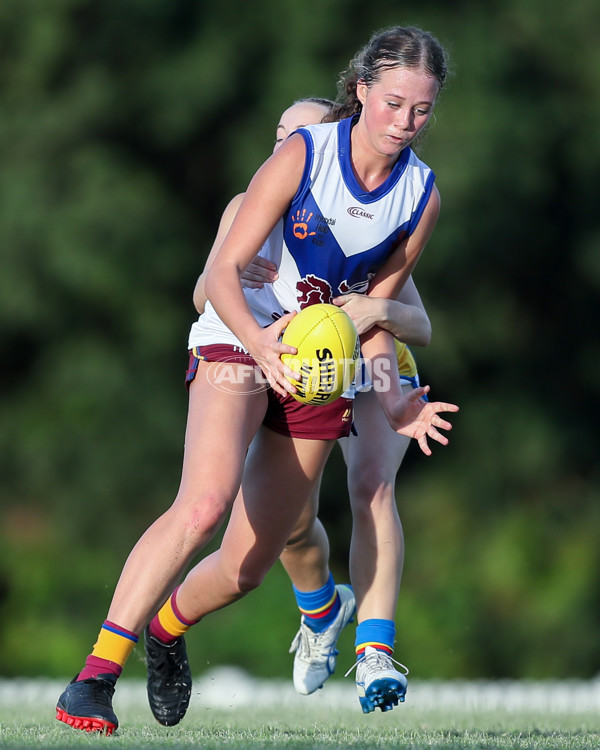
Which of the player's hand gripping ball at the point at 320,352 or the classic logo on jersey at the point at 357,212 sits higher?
the classic logo on jersey at the point at 357,212

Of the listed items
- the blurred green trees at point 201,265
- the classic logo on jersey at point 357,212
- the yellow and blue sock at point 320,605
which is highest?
the blurred green trees at point 201,265

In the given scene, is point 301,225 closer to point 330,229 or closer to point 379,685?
point 330,229

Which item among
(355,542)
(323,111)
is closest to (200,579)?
(355,542)

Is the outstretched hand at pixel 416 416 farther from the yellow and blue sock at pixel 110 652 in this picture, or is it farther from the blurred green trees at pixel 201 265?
the blurred green trees at pixel 201 265

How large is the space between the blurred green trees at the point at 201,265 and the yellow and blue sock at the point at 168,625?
8.15 m

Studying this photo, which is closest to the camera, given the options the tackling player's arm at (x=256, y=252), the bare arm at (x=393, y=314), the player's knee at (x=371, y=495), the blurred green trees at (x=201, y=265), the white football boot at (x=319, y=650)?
the tackling player's arm at (x=256, y=252)

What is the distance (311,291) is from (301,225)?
0.85ft

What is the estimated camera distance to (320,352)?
3.79 m

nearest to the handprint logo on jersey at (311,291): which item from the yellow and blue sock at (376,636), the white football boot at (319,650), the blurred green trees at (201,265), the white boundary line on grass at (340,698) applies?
the yellow and blue sock at (376,636)

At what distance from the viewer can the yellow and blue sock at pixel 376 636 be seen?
4.36m

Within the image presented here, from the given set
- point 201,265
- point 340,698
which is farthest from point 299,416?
point 201,265

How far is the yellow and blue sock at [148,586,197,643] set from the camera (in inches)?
172

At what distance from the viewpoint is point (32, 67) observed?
13.8 m

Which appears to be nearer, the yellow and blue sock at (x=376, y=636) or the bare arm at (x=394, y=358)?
the bare arm at (x=394, y=358)
